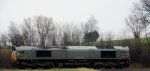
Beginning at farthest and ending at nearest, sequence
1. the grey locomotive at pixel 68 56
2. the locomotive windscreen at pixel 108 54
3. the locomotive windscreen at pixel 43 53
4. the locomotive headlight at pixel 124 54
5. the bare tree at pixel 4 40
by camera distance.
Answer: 1. the bare tree at pixel 4 40
2. the locomotive headlight at pixel 124 54
3. the locomotive windscreen at pixel 108 54
4. the locomotive windscreen at pixel 43 53
5. the grey locomotive at pixel 68 56

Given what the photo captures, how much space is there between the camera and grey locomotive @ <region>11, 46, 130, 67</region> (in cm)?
4834

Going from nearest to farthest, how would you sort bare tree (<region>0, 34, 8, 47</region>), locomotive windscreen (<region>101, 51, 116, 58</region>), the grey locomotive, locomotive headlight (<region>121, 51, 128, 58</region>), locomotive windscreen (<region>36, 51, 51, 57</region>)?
1. the grey locomotive
2. locomotive windscreen (<region>36, 51, 51, 57</region>)
3. locomotive windscreen (<region>101, 51, 116, 58</region>)
4. locomotive headlight (<region>121, 51, 128, 58</region>)
5. bare tree (<region>0, 34, 8, 47</region>)

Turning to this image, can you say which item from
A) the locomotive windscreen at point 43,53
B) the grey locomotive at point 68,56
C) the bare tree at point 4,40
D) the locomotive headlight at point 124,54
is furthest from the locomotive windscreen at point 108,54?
the bare tree at point 4,40

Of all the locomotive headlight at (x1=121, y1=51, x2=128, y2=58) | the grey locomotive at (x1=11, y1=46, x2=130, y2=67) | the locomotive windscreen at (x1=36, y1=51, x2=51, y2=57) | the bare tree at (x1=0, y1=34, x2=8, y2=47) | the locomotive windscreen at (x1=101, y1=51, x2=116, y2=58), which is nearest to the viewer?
the grey locomotive at (x1=11, y1=46, x2=130, y2=67)

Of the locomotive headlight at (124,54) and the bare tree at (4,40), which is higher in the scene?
the bare tree at (4,40)

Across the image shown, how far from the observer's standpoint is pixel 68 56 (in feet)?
162

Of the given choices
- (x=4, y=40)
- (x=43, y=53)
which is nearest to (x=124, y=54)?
(x=43, y=53)

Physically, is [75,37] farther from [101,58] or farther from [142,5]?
[101,58]

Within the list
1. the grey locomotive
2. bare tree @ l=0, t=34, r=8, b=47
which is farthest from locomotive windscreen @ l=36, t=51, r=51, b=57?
bare tree @ l=0, t=34, r=8, b=47

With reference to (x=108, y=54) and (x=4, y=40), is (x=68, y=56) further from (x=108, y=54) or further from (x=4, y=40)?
(x=4, y=40)

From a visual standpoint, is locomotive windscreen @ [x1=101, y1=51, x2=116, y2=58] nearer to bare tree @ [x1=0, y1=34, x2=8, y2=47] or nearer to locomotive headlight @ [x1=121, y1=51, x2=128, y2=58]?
locomotive headlight @ [x1=121, y1=51, x2=128, y2=58]

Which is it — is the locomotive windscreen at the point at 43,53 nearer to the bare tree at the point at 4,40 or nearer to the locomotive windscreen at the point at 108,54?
the locomotive windscreen at the point at 108,54

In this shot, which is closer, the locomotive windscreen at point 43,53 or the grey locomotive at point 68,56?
the grey locomotive at point 68,56

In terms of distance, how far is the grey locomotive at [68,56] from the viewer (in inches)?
1903
